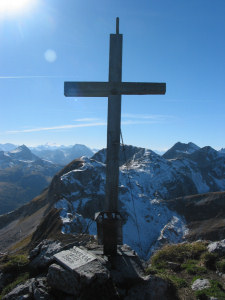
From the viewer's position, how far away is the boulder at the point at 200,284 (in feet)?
25.8

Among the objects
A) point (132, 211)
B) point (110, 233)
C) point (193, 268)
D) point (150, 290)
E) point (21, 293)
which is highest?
point (110, 233)

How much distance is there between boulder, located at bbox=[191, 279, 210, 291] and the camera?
7.86m

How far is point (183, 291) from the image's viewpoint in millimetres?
7672

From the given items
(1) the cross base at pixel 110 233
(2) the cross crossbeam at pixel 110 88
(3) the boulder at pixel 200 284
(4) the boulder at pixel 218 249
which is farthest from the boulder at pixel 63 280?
(4) the boulder at pixel 218 249

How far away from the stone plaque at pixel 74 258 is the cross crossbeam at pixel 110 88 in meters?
4.83

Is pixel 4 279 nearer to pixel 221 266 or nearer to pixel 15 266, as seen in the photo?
pixel 15 266

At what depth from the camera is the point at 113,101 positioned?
8461 mm

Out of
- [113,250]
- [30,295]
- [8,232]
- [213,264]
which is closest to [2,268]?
[30,295]

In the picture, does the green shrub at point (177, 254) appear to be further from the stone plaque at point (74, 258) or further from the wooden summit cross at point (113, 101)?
the stone plaque at point (74, 258)

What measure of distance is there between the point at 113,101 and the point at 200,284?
20.2ft

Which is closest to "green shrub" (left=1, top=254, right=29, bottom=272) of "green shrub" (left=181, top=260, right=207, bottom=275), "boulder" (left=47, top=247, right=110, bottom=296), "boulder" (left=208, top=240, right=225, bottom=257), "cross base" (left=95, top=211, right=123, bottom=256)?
"boulder" (left=47, top=247, right=110, bottom=296)

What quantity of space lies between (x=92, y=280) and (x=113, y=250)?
2116mm

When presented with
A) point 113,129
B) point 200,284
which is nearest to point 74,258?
point 113,129

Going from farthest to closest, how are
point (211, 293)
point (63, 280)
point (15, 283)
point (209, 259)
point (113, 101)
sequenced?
1. point (209, 259)
2. point (113, 101)
3. point (15, 283)
4. point (211, 293)
5. point (63, 280)
